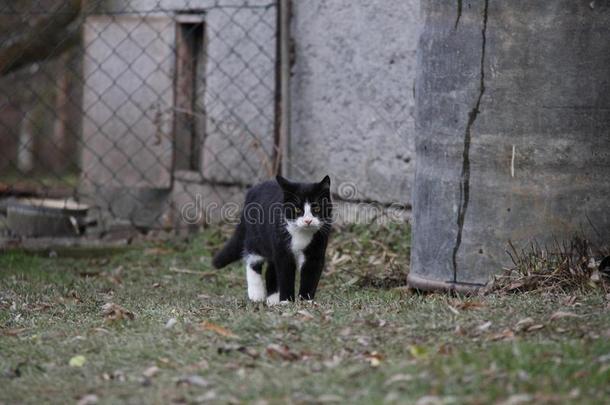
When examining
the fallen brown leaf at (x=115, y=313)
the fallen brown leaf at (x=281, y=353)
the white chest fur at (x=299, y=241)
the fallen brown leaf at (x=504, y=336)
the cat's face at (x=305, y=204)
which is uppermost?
the cat's face at (x=305, y=204)

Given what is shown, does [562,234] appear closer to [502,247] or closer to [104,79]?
[502,247]

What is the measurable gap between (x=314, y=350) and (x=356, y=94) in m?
4.06

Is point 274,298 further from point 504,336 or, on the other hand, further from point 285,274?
point 504,336

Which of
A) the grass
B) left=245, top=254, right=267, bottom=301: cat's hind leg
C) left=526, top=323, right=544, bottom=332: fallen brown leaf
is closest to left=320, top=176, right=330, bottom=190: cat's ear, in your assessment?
the grass

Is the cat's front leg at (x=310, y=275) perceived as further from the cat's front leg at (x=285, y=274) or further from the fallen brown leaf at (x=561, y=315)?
the fallen brown leaf at (x=561, y=315)

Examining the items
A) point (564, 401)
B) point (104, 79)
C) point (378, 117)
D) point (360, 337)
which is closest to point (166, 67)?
point (104, 79)

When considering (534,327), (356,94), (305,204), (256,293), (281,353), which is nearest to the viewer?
(281,353)

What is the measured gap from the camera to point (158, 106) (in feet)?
29.9

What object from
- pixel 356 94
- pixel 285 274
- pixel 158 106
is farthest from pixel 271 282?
pixel 158 106

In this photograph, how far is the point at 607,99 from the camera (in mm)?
5348

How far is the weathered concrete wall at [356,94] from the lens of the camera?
297 inches

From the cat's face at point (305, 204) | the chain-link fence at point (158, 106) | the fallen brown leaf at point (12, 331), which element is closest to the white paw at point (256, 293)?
the cat's face at point (305, 204)

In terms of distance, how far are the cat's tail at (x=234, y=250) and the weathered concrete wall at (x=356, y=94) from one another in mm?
1498

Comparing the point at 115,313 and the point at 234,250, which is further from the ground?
the point at 234,250
